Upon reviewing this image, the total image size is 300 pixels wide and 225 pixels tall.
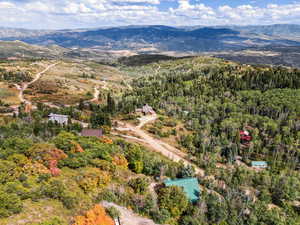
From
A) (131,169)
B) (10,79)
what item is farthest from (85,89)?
(131,169)

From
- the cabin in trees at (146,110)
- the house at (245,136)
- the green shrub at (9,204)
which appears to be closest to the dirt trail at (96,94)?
the cabin in trees at (146,110)

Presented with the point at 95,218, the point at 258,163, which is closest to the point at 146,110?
A: the point at 258,163

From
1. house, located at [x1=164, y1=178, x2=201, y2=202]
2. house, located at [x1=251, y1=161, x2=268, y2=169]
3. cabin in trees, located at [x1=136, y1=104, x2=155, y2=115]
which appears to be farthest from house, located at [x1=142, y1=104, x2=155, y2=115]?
house, located at [x1=164, y1=178, x2=201, y2=202]

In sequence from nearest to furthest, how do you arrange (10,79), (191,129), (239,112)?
(191,129), (239,112), (10,79)

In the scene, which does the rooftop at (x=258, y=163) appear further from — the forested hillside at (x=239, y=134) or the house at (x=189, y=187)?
the house at (x=189, y=187)

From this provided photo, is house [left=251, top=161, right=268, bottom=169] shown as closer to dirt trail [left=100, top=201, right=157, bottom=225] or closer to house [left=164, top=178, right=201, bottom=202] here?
house [left=164, top=178, right=201, bottom=202]

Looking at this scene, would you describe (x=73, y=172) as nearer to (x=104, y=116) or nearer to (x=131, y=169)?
(x=131, y=169)

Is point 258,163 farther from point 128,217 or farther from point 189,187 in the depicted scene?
point 128,217

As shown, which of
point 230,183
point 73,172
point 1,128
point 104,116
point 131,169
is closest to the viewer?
point 73,172
